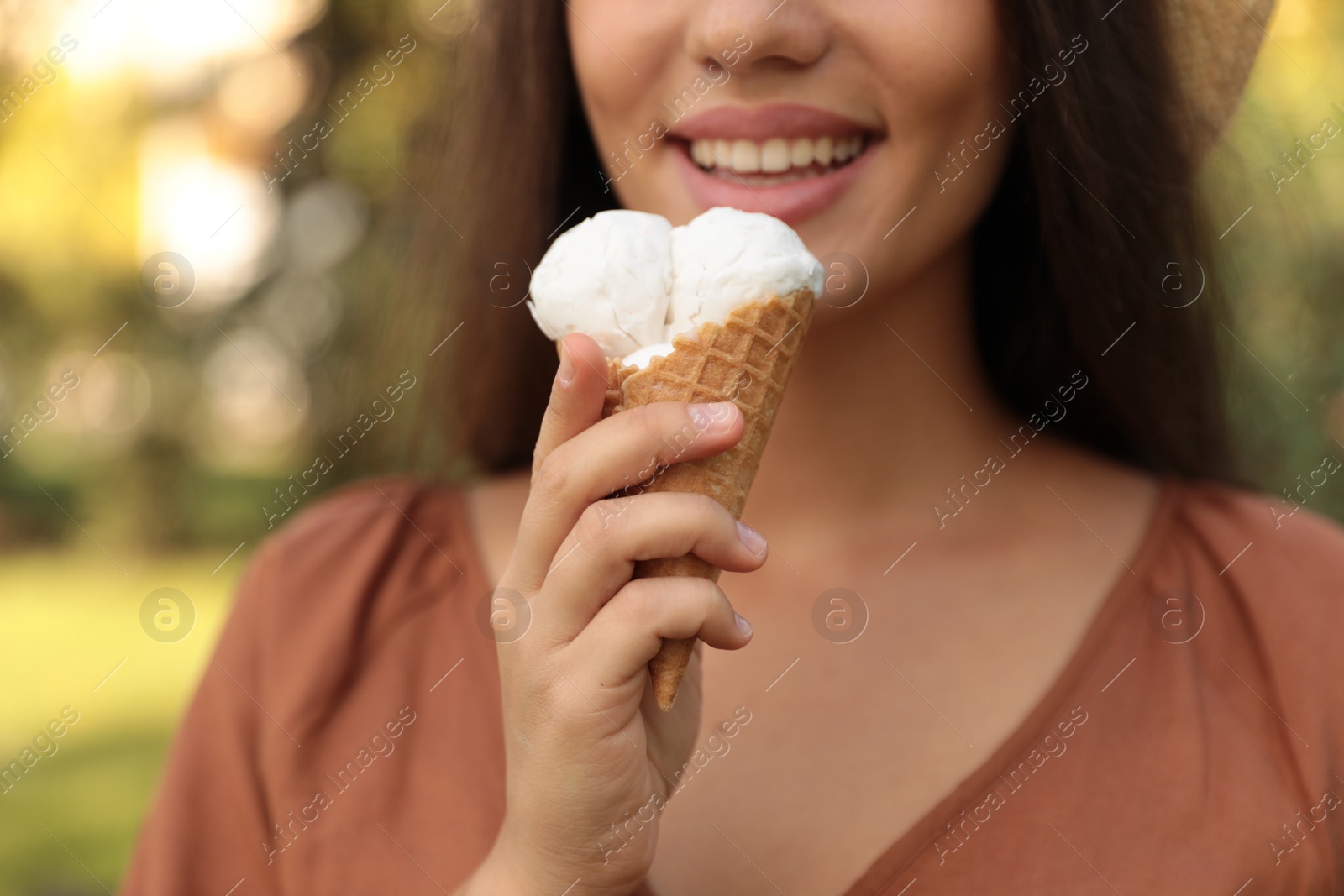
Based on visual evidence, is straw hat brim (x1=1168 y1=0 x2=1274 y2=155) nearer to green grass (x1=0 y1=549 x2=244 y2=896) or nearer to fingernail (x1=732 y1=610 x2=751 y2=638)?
fingernail (x1=732 y1=610 x2=751 y2=638)

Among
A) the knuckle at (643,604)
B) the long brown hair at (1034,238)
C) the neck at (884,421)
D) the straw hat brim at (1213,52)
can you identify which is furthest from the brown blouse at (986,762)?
the straw hat brim at (1213,52)

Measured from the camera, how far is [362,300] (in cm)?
618

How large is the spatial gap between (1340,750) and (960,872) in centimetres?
72

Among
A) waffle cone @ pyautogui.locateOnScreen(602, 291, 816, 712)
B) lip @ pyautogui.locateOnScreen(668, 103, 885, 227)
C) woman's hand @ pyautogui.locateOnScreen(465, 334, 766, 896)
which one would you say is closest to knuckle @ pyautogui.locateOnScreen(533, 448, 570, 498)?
woman's hand @ pyautogui.locateOnScreen(465, 334, 766, 896)

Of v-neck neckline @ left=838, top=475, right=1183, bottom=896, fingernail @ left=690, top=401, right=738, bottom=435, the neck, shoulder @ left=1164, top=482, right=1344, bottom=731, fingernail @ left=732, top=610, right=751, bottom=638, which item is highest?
fingernail @ left=690, top=401, right=738, bottom=435

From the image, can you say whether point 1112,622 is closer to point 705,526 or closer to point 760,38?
point 705,526

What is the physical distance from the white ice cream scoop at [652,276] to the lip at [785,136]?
1.04 ft

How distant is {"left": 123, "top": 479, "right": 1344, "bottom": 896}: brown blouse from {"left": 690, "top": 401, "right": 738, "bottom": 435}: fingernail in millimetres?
807

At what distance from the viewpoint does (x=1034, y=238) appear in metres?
2.46

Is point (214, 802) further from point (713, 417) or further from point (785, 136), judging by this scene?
point (785, 136)

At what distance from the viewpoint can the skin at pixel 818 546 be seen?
4.82ft

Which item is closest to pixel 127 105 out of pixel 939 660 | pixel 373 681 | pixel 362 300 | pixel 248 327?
pixel 248 327

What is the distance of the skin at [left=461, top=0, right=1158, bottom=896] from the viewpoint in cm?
147

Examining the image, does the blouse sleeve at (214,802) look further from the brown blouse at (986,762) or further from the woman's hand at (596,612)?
the woman's hand at (596,612)
